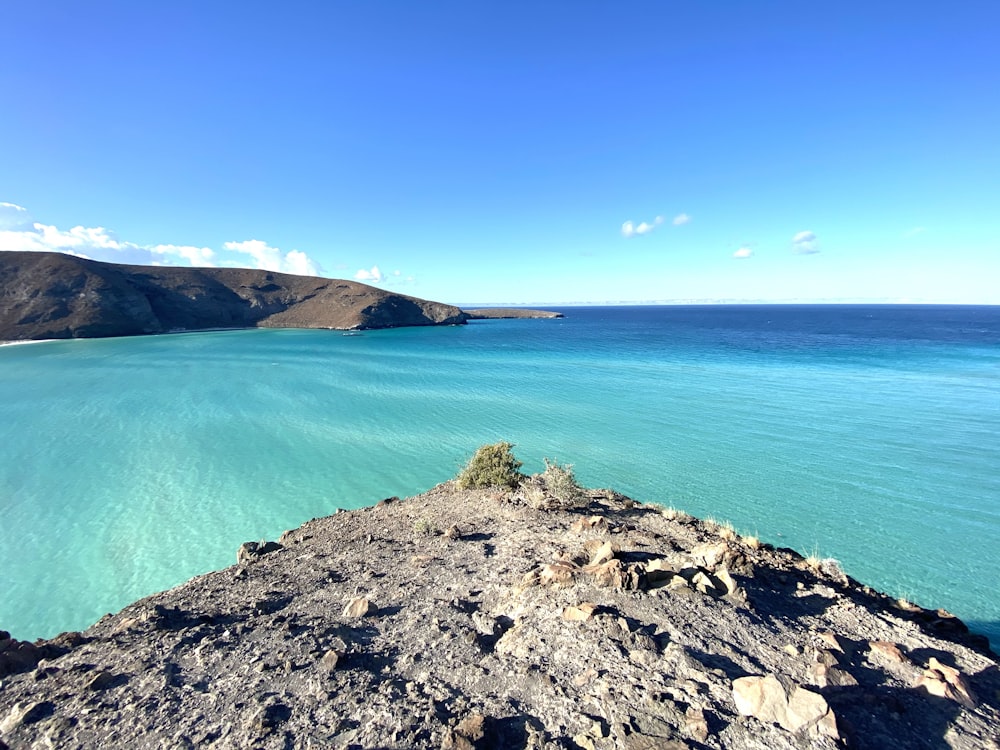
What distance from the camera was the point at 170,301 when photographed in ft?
268

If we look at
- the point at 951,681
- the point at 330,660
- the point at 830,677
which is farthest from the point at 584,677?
the point at 951,681

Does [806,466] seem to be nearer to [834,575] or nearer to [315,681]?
[834,575]

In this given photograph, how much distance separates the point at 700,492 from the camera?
11.1 m

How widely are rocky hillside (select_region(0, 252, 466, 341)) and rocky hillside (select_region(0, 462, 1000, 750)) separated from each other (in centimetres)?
8326

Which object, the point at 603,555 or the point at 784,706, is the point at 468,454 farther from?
the point at 784,706

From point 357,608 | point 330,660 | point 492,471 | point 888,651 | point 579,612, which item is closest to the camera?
point 330,660

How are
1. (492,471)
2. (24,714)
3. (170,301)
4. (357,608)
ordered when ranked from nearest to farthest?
(24,714) < (357,608) < (492,471) < (170,301)

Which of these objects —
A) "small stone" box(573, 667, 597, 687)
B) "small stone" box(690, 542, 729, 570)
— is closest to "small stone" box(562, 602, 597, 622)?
"small stone" box(573, 667, 597, 687)

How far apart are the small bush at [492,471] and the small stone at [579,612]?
4994 millimetres

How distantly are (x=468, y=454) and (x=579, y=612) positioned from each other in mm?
10466

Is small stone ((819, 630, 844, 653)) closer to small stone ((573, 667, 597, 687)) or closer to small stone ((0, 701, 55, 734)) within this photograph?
small stone ((573, 667, 597, 687))

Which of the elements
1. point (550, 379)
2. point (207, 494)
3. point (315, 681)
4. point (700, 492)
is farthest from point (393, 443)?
point (550, 379)

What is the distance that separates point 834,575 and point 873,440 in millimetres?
11837

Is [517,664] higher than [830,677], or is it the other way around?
[830,677]
